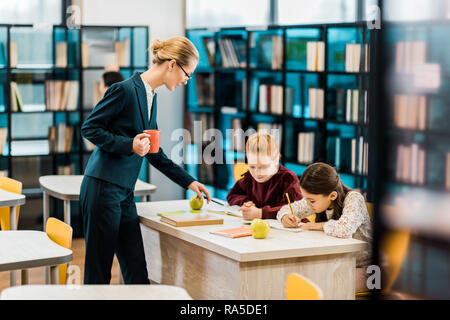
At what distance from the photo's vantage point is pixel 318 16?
4738 mm

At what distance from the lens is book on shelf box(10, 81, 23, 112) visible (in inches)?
213

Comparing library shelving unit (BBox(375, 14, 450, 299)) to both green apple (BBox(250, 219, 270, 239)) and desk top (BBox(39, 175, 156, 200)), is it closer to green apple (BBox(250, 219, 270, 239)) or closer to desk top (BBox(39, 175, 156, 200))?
green apple (BBox(250, 219, 270, 239))

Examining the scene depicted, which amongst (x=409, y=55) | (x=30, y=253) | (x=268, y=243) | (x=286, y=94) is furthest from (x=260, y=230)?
(x=286, y=94)

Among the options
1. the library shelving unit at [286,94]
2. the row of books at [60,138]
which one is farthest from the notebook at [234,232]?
the row of books at [60,138]

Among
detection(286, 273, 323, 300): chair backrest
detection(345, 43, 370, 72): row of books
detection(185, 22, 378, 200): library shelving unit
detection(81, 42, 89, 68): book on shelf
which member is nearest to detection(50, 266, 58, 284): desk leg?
detection(286, 273, 323, 300): chair backrest

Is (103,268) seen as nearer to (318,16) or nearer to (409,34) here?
(409,34)

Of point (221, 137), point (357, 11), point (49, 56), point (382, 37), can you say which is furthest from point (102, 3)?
point (382, 37)

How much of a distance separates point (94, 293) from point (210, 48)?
439 cm

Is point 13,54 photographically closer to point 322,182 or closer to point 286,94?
point 286,94

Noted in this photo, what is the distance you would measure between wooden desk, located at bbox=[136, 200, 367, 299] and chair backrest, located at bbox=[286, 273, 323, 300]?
1.72 ft

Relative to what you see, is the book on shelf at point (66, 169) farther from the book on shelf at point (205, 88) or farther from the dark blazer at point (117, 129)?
the dark blazer at point (117, 129)

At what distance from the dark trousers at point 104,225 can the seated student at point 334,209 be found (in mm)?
671

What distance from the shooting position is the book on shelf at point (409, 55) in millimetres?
973
